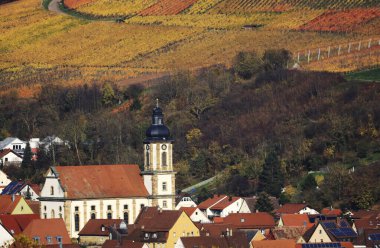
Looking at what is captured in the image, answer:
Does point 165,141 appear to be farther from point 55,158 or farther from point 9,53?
point 9,53

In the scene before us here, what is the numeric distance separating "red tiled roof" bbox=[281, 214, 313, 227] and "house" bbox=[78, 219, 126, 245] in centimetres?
1074

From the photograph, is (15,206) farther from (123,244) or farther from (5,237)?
(123,244)

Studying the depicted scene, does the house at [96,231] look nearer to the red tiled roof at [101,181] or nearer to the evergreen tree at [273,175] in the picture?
the red tiled roof at [101,181]

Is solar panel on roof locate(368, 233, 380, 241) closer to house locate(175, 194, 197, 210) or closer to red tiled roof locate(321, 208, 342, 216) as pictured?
red tiled roof locate(321, 208, 342, 216)

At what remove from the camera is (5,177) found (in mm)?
144875

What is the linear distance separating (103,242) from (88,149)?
4031 cm

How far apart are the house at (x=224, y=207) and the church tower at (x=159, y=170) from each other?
7.50m

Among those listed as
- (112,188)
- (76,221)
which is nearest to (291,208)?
(112,188)

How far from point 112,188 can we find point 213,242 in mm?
18303

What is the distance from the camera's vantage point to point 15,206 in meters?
122

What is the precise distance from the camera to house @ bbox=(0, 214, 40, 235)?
108438 millimetres

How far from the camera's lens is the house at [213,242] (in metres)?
101

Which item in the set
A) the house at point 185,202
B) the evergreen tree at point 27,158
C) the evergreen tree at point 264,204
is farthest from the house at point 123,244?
the evergreen tree at point 27,158

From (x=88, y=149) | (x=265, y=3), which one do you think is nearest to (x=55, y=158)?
(x=88, y=149)
